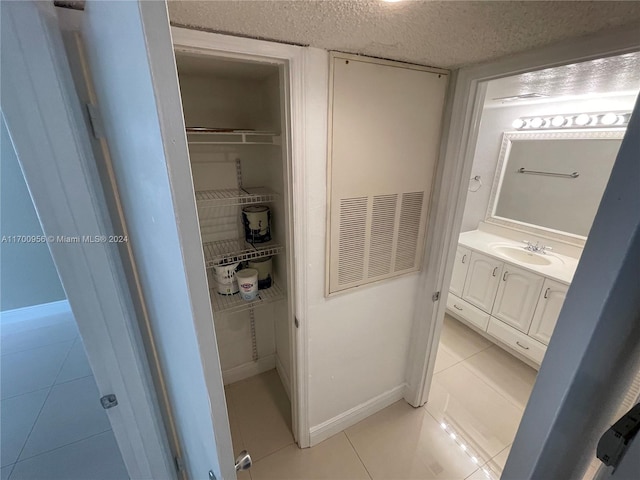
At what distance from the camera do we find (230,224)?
5.12 feet

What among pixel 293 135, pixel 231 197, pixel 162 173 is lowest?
pixel 231 197

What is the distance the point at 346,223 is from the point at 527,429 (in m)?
0.83

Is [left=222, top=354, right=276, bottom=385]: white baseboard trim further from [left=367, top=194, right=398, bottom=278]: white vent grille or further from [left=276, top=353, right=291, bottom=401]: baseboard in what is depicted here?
[left=367, top=194, right=398, bottom=278]: white vent grille

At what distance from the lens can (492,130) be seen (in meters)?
2.48

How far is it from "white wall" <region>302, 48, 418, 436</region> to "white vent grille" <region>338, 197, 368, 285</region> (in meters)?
0.09

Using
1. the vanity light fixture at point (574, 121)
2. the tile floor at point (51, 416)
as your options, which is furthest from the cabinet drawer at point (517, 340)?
the tile floor at point (51, 416)

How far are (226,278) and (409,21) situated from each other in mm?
1306

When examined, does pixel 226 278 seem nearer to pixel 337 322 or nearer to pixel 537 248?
pixel 337 322

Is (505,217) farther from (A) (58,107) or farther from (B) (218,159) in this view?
(A) (58,107)

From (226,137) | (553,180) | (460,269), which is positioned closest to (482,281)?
(460,269)

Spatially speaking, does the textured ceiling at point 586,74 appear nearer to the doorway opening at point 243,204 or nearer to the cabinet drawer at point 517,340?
the doorway opening at point 243,204

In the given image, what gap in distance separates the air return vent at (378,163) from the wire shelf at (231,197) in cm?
45

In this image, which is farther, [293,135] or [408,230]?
[408,230]

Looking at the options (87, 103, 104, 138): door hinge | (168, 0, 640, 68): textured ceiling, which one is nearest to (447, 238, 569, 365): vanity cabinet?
(168, 0, 640, 68): textured ceiling
